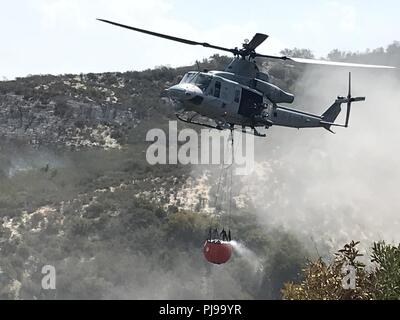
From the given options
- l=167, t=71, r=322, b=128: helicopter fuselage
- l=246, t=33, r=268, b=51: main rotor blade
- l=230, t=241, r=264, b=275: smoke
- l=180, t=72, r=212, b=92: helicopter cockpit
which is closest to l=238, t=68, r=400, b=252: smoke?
l=230, t=241, r=264, b=275: smoke

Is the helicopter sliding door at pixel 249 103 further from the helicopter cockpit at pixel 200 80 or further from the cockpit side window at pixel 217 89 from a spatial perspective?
the helicopter cockpit at pixel 200 80

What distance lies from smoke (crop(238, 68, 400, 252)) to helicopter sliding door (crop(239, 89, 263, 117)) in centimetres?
2442

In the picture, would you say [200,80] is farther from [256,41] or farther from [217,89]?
[256,41]

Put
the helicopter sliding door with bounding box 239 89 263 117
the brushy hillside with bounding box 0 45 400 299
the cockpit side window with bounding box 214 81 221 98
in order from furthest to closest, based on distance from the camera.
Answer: the brushy hillside with bounding box 0 45 400 299 < the helicopter sliding door with bounding box 239 89 263 117 < the cockpit side window with bounding box 214 81 221 98

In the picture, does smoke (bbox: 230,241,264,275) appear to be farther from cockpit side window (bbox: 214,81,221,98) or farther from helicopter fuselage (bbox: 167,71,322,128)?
cockpit side window (bbox: 214,81,221,98)

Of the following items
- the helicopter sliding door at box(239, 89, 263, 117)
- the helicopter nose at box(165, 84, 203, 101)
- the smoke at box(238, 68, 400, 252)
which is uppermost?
the smoke at box(238, 68, 400, 252)

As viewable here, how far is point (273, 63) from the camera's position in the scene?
3509 inches

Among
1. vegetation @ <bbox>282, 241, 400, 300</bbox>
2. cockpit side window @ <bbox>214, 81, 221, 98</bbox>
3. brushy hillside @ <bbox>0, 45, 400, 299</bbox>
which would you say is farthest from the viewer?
brushy hillside @ <bbox>0, 45, 400, 299</bbox>

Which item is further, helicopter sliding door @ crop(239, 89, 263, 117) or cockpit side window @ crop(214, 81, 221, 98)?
helicopter sliding door @ crop(239, 89, 263, 117)

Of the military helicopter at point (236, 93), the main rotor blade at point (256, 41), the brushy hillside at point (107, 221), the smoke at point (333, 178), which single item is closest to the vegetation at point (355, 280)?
the military helicopter at point (236, 93)

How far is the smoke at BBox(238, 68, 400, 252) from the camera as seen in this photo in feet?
172

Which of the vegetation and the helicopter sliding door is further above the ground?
the helicopter sliding door
